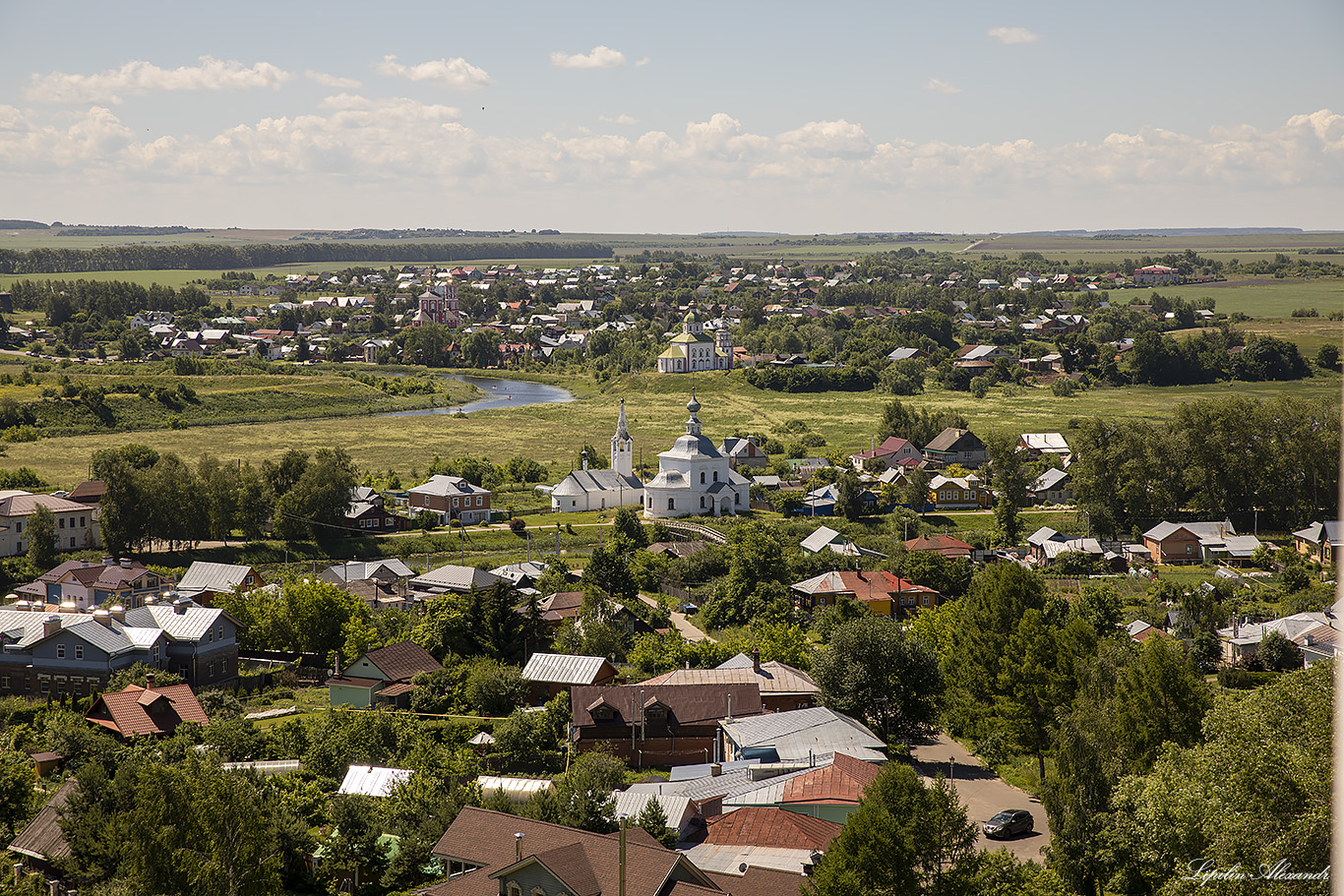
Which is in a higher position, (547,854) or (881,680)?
(547,854)

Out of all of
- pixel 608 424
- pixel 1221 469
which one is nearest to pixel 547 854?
pixel 1221 469

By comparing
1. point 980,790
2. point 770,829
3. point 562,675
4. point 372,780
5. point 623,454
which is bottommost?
point 980,790

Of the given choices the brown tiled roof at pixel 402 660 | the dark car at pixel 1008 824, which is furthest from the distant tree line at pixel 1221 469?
the brown tiled roof at pixel 402 660

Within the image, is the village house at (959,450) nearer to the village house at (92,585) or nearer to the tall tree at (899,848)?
the village house at (92,585)

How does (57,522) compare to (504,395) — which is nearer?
(57,522)

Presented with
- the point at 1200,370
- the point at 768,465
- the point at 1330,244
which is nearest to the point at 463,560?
the point at 768,465

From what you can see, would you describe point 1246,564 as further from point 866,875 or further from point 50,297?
point 50,297

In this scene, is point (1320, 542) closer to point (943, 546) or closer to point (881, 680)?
point (943, 546)
